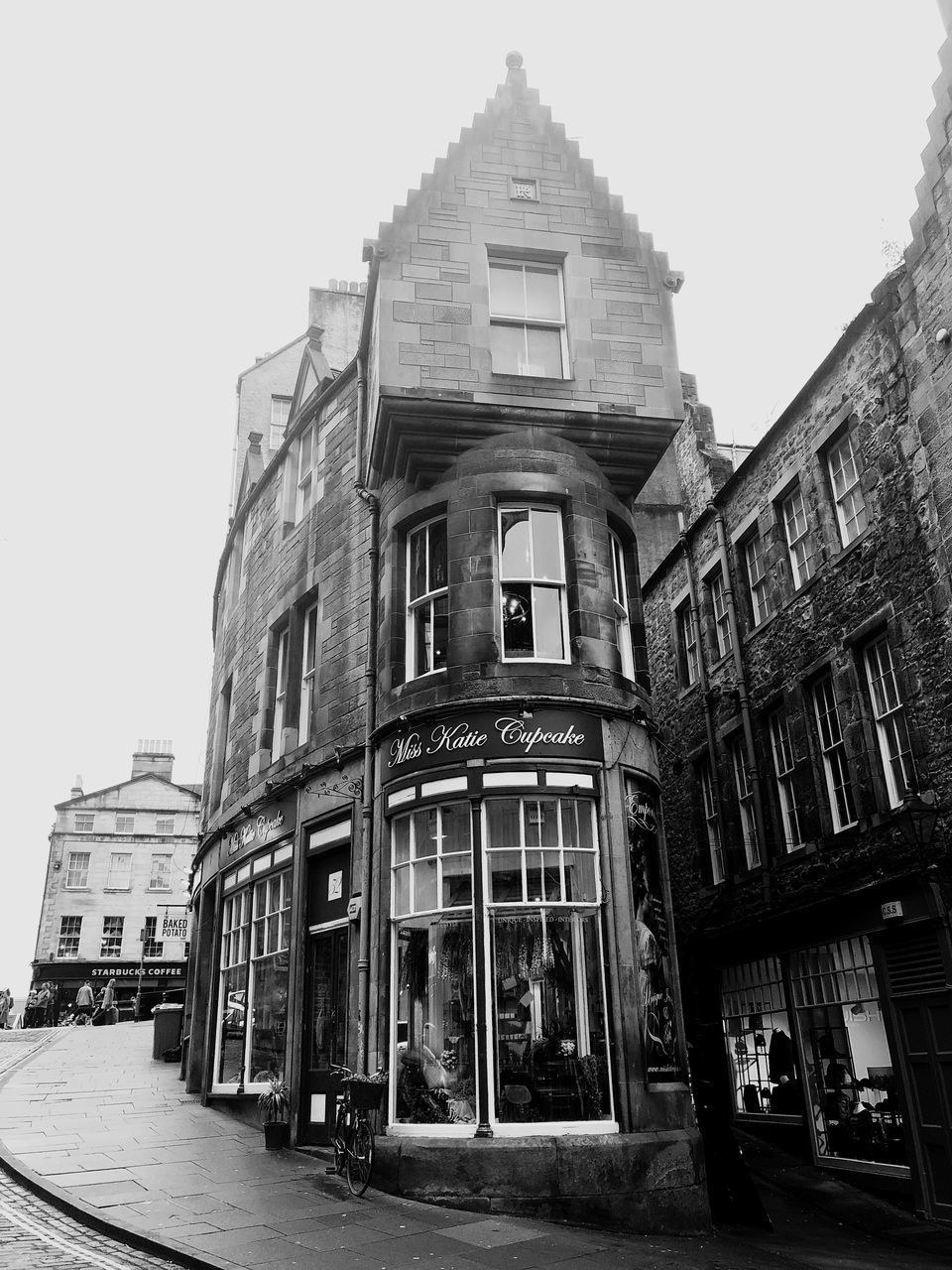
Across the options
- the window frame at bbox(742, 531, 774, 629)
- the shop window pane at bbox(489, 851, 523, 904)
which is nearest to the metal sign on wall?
the shop window pane at bbox(489, 851, 523, 904)

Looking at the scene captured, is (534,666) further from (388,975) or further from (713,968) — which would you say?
(713,968)

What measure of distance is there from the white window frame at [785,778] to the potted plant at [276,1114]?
9149mm

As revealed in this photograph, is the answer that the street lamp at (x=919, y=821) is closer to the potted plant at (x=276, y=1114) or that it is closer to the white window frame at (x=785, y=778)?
the white window frame at (x=785, y=778)

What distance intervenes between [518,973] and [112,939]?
4697 cm

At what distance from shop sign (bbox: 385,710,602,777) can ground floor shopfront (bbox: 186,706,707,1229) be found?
2 centimetres

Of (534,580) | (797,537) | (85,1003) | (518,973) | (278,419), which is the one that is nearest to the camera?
(518,973)

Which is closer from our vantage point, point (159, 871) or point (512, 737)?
point (512, 737)

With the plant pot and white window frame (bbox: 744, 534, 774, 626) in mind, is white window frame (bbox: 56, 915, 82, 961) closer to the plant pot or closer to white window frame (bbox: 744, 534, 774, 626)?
the plant pot

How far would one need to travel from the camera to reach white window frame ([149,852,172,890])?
54.0 m

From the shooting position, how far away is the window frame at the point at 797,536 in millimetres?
17000

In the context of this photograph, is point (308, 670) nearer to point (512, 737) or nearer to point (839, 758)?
point (512, 737)

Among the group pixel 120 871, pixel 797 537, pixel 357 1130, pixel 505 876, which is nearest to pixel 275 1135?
pixel 357 1130

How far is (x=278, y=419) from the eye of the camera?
28.0 metres

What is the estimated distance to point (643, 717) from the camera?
1225cm
